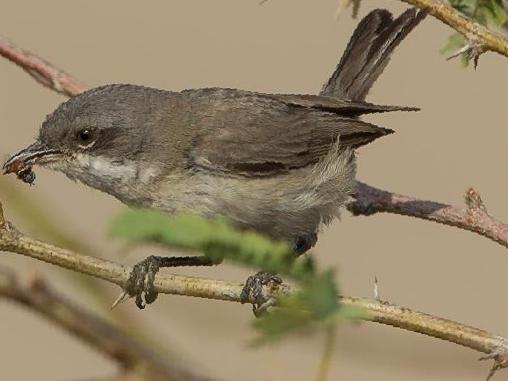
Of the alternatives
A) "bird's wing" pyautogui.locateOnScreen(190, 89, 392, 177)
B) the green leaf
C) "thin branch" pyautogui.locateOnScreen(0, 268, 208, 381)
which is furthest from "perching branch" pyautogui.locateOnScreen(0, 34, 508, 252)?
"thin branch" pyautogui.locateOnScreen(0, 268, 208, 381)

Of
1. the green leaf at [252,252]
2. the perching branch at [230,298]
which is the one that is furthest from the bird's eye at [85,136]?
the green leaf at [252,252]

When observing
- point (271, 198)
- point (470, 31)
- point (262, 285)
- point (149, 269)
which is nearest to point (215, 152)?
point (271, 198)

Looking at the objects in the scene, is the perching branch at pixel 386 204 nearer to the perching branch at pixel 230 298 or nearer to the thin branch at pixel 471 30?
the thin branch at pixel 471 30

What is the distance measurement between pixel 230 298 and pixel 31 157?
7.18 feet

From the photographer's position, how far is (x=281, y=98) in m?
5.17

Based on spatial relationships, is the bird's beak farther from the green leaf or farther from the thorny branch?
the green leaf

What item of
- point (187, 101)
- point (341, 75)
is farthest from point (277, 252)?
point (341, 75)

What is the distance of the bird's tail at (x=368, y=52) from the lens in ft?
17.7

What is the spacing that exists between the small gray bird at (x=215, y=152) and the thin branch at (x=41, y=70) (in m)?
0.15

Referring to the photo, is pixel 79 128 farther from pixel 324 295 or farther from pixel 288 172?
pixel 324 295

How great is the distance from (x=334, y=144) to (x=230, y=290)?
2.49 m

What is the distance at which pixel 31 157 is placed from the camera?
442 centimetres

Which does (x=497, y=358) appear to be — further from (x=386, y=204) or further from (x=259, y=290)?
(x=386, y=204)

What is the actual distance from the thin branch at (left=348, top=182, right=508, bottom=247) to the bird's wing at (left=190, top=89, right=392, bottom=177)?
398mm
